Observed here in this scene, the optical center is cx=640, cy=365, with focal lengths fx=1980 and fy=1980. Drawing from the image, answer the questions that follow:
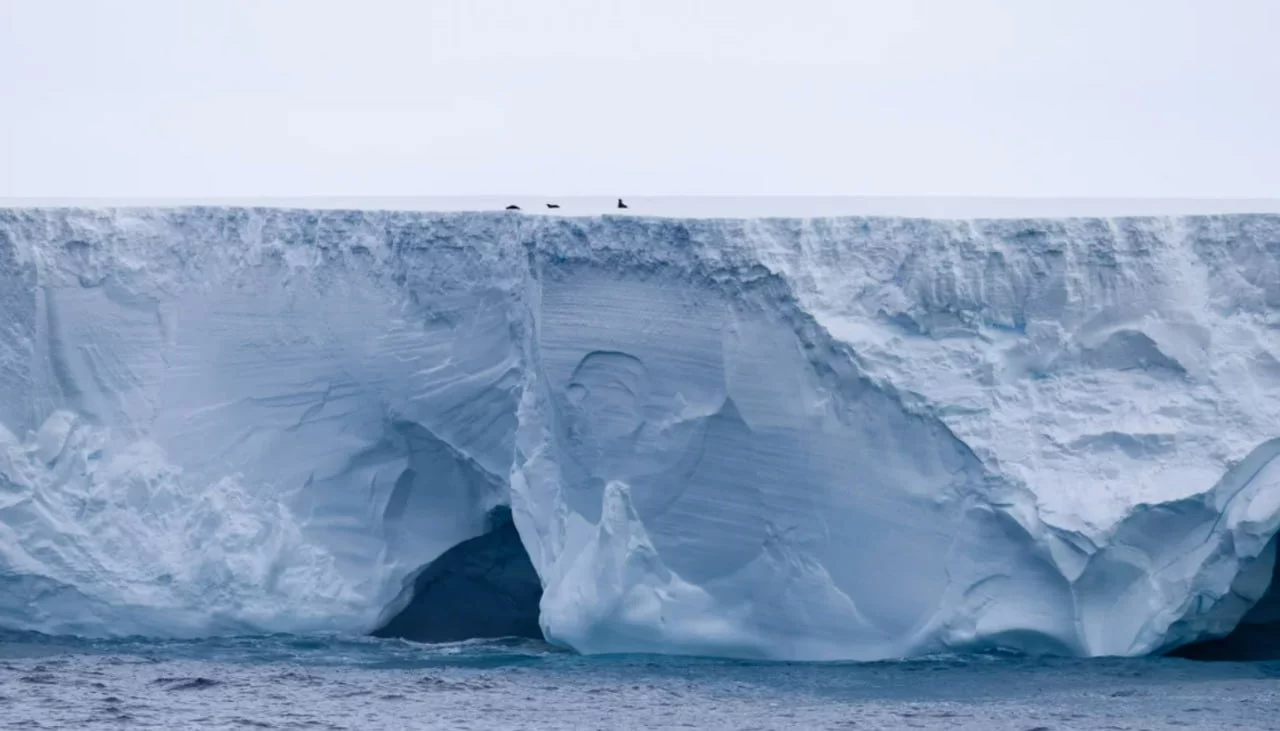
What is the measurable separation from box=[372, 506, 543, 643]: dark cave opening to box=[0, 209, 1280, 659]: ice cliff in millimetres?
431

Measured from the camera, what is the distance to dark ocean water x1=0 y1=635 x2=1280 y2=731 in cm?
945

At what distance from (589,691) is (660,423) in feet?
5.69

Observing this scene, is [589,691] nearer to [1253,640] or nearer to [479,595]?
[479,595]

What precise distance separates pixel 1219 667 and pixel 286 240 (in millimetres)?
5968

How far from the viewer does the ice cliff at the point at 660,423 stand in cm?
1061

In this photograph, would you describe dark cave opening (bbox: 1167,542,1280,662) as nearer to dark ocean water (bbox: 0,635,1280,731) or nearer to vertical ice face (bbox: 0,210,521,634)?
dark ocean water (bbox: 0,635,1280,731)

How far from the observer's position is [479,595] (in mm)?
12453

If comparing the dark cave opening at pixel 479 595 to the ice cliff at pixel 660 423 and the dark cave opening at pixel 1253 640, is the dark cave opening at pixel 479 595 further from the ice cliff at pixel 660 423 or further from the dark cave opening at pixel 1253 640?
the dark cave opening at pixel 1253 640

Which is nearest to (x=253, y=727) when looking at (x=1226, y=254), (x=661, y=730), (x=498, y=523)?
(x=661, y=730)

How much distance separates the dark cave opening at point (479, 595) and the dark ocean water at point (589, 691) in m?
0.73

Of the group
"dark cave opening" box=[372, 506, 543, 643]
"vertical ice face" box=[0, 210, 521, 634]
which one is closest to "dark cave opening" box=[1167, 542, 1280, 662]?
"dark cave opening" box=[372, 506, 543, 643]

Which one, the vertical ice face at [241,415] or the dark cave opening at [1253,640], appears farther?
the vertical ice face at [241,415]

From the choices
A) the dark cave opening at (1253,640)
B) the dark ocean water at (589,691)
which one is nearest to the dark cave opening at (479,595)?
the dark ocean water at (589,691)

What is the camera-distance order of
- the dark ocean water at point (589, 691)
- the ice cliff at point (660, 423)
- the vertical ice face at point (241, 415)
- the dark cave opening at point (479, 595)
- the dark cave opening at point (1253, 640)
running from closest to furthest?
the dark ocean water at point (589, 691)
the ice cliff at point (660, 423)
the dark cave opening at point (1253, 640)
the vertical ice face at point (241, 415)
the dark cave opening at point (479, 595)
